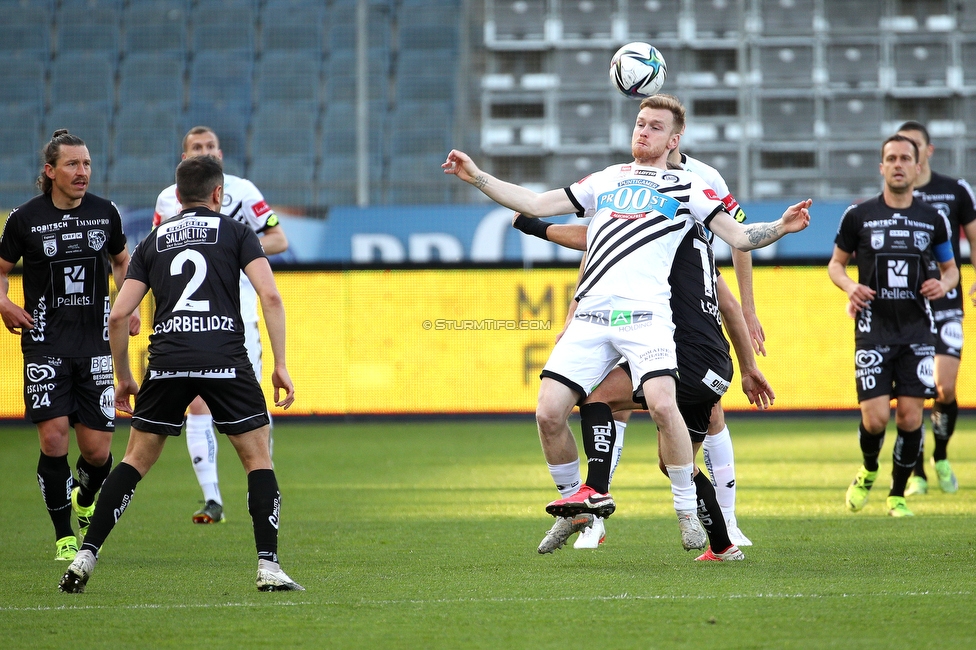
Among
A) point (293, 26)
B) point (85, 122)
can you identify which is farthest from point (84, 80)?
point (293, 26)

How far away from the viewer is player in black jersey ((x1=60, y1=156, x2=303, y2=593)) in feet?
16.2

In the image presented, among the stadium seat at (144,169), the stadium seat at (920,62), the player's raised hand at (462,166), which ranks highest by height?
the stadium seat at (920,62)

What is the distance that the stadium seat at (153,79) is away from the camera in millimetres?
20734

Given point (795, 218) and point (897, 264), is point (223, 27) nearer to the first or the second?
point (897, 264)

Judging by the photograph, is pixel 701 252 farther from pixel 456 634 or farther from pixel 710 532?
pixel 456 634

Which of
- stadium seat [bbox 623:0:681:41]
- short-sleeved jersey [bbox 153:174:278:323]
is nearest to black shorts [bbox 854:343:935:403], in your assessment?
short-sleeved jersey [bbox 153:174:278:323]

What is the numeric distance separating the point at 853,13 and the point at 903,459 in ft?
47.0

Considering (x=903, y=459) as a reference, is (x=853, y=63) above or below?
above

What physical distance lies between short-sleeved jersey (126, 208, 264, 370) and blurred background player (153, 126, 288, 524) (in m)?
2.74

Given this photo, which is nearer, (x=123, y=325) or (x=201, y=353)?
(x=201, y=353)

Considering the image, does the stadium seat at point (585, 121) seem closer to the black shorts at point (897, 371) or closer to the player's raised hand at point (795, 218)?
the black shorts at point (897, 371)

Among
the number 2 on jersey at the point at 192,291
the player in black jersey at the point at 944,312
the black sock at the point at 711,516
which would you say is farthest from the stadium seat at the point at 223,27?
the black sock at the point at 711,516

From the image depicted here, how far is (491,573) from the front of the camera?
209 inches

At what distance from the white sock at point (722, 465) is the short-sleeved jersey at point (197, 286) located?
2.55 meters
